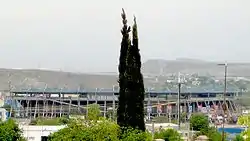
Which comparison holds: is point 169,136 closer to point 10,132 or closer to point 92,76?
point 10,132

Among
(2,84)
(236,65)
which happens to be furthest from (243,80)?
(2,84)

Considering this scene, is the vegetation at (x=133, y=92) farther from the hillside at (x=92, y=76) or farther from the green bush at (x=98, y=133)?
the hillside at (x=92, y=76)

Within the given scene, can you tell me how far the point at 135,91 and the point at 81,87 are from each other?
66.1 meters

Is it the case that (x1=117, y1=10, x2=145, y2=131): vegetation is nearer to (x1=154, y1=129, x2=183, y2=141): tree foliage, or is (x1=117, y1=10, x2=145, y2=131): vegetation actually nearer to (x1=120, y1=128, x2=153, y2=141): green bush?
(x1=120, y1=128, x2=153, y2=141): green bush

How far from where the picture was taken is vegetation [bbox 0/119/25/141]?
1888 cm

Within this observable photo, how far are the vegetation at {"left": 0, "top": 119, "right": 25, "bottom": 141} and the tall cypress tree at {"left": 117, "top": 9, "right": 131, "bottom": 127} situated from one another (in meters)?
3.76

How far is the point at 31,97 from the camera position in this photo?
76.5 m

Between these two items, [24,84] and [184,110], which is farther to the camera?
[24,84]

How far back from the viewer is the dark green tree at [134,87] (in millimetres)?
17703

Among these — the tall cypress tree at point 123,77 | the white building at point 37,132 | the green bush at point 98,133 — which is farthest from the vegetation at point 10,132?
the white building at point 37,132

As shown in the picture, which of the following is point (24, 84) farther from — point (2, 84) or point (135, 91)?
point (135, 91)

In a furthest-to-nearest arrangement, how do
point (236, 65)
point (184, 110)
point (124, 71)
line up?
point (236, 65)
point (184, 110)
point (124, 71)

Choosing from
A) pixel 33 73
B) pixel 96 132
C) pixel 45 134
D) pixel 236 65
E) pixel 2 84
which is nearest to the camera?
pixel 96 132

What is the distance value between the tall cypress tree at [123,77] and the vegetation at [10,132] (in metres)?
3.76
